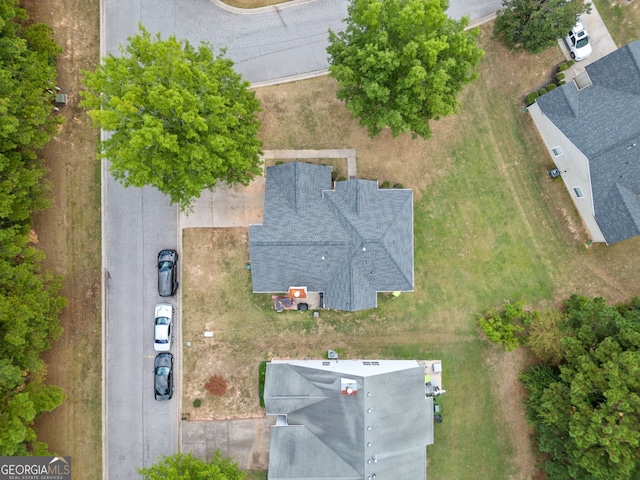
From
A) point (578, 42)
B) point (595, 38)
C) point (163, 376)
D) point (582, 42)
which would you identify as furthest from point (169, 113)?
point (595, 38)

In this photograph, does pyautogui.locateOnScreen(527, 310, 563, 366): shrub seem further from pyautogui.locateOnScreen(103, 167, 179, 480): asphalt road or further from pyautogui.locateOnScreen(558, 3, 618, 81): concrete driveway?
pyautogui.locateOnScreen(103, 167, 179, 480): asphalt road

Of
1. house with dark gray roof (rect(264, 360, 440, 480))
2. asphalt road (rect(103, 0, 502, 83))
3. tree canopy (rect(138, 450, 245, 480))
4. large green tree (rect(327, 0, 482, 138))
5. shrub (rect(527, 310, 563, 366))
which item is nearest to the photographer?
large green tree (rect(327, 0, 482, 138))

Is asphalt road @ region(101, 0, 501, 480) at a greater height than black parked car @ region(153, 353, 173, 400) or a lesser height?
greater

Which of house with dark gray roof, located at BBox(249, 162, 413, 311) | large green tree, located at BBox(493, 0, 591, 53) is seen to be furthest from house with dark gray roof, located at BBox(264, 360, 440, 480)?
large green tree, located at BBox(493, 0, 591, 53)

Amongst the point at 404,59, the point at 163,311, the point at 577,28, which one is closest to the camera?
the point at 404,59

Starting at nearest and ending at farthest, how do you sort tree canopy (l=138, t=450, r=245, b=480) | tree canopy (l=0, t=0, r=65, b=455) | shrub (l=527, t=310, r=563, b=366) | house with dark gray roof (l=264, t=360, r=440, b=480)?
tree canopy (l=0, t=0, r=65, b=455) < tree canopy (l=138, t=450, r=245, b=480) < house with dark gray roof (l=264, t=360, r=440, b=480) < shrub (l=527, t=310, r=563, b=366)

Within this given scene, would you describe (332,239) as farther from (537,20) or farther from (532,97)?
(537,20)
